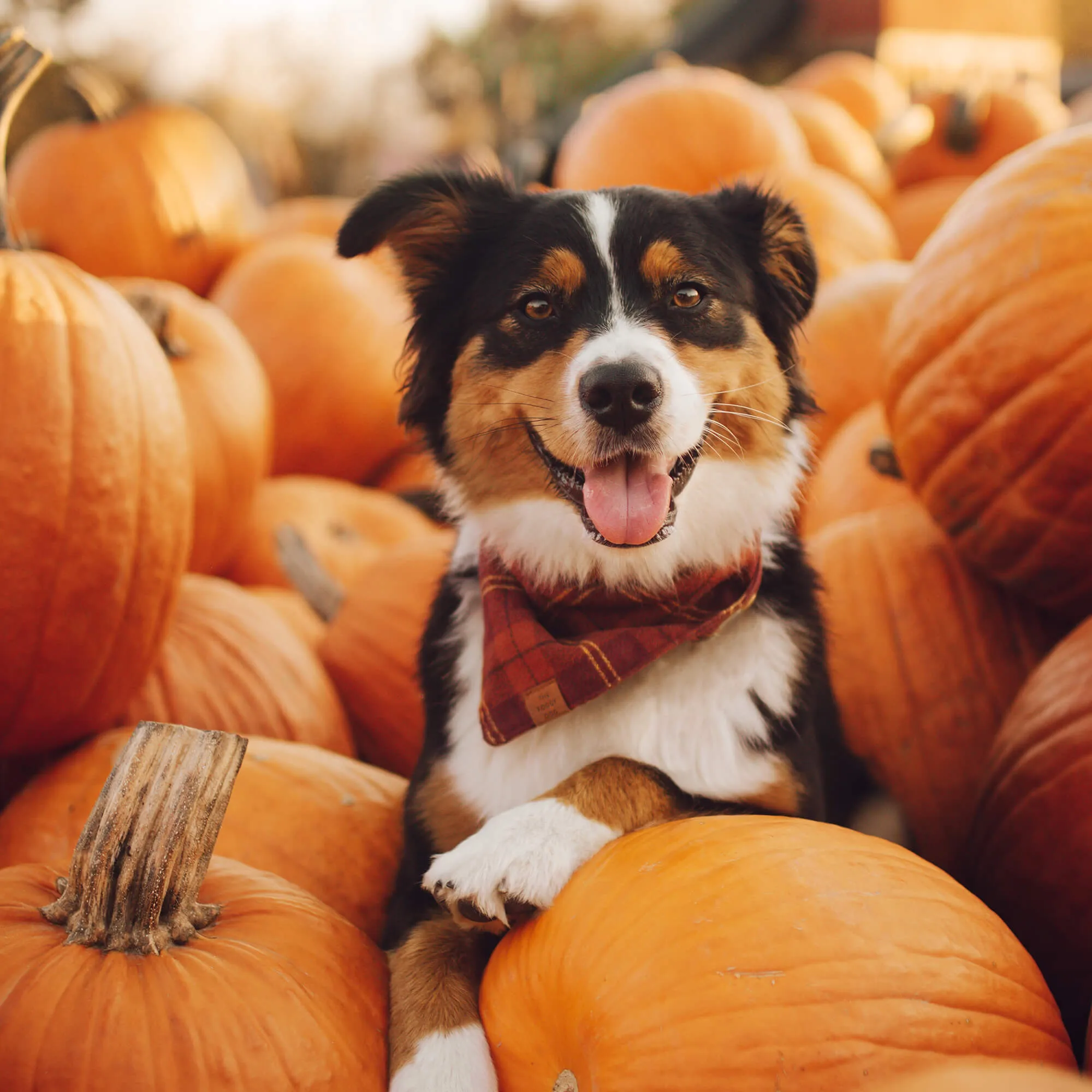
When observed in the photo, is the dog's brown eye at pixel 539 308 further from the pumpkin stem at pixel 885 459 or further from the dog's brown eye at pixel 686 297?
the pumpkin stem at pixel 885 459

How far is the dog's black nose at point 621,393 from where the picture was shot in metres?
2.18

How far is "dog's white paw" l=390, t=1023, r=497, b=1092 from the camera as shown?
5.77 ft

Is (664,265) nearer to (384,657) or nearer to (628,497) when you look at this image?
(628,497)

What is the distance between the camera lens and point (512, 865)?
1.82 meters

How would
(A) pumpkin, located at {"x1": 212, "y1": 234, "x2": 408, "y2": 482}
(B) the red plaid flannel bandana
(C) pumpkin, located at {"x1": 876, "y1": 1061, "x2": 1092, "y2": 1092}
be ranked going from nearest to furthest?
(C) pumpkin, located at {"x1": 876, "y1": 1061, "x2": 1092, "y2": 1092}
(B) the red plaid flannel bandana
(A) pumpkin, located at {"x1": 212, "y1": 234, "x2": 408, "y2": 482}

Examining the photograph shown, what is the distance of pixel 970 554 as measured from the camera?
287cm

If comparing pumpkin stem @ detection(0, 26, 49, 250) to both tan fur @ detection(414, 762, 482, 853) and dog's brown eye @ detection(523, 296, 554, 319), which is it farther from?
tan fur @ detection(414, 762, 482, 853)

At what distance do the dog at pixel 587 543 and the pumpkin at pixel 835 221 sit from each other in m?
2.53

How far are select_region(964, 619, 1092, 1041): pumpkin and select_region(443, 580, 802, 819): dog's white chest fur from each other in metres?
0.57

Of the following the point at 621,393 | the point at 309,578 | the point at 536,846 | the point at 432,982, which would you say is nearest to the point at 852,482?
the point at 621,393

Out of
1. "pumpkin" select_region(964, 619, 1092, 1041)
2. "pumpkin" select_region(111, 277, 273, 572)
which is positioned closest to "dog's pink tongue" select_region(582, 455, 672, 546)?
"pumpkin" select_region(964, 619, 1092, 1041)

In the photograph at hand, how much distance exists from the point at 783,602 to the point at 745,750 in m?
0.40

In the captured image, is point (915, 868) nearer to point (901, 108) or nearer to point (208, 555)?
point (208, 555)

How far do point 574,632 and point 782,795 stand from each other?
0.55 metres
